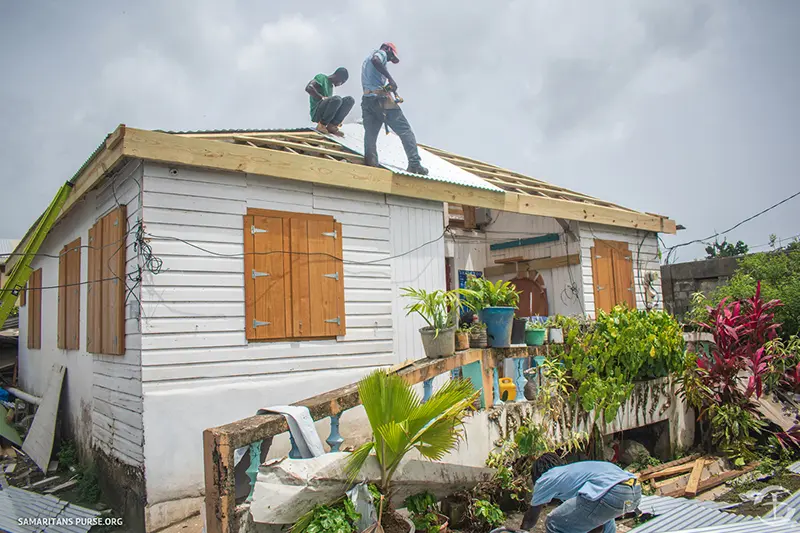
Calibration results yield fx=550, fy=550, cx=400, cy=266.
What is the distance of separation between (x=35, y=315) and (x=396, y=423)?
10080 millimetres

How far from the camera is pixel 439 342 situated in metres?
5.48

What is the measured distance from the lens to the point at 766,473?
24.3 feet

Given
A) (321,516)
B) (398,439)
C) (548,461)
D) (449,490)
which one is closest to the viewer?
(321,516)

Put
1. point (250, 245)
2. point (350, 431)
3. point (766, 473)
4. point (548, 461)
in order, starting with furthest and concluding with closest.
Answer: point (766, 473) < point (350, 431) < point (250, 245) < point (548, 461)

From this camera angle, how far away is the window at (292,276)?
6.31 m

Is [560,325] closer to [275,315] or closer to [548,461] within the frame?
[548,461]

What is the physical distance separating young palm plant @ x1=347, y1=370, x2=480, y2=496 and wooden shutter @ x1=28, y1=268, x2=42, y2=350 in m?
9.24

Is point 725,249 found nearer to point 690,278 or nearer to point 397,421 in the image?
point 690,278

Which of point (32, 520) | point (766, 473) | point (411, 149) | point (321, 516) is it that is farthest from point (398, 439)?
point (766, 473)

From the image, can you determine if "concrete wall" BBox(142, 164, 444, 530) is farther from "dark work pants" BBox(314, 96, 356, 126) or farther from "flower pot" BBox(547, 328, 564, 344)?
"dark work pants" BBox(314, 96, 356, 126)

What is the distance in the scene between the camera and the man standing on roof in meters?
7.96

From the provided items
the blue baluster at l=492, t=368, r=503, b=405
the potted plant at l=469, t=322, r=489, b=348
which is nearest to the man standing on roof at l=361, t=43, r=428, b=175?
the potted plant at l=469, t=322, r=489, b=348

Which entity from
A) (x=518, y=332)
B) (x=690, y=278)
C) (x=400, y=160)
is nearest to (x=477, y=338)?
(x=518, y=332)

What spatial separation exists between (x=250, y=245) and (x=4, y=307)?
4518mm
